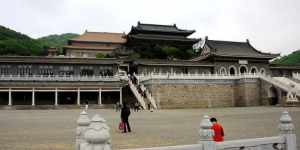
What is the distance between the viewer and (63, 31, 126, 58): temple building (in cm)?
5709

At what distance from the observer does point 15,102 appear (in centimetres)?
4000

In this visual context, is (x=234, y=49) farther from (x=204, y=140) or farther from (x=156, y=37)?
(x=204, y=140)

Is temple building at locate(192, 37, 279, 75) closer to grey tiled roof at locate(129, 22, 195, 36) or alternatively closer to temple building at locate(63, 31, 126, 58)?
grey tiled roof at locate(129, 22, 195, 36)

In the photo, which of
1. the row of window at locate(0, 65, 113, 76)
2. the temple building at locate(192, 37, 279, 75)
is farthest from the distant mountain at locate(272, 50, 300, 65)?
the row of window at locate(0, 65, 113, 76)

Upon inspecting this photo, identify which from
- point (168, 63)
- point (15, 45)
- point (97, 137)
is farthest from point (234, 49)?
point (97, 137)

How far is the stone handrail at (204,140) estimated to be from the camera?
189 inches

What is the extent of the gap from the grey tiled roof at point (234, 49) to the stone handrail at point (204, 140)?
3995 cm

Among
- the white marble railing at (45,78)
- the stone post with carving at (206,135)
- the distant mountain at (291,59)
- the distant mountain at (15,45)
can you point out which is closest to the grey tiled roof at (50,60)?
the white marble railing at (45,78)

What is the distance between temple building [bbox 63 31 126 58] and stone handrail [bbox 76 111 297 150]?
159 ft

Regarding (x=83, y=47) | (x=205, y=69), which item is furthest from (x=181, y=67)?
(x=83, y=47)

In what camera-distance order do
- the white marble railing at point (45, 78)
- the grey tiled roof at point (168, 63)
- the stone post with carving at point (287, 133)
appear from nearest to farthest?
the stone post with carving at point (287, 133) → the white marble railing at point (45, 78) → the grey tiled roof at point (168, 63)

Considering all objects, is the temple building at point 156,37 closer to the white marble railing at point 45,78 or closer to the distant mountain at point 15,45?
the white marble railing at point 45,78

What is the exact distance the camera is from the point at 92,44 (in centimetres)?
6100

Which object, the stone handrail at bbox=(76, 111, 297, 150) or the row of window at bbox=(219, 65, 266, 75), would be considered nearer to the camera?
the stone handrail at bbox=(76, 111, 297, 150)
